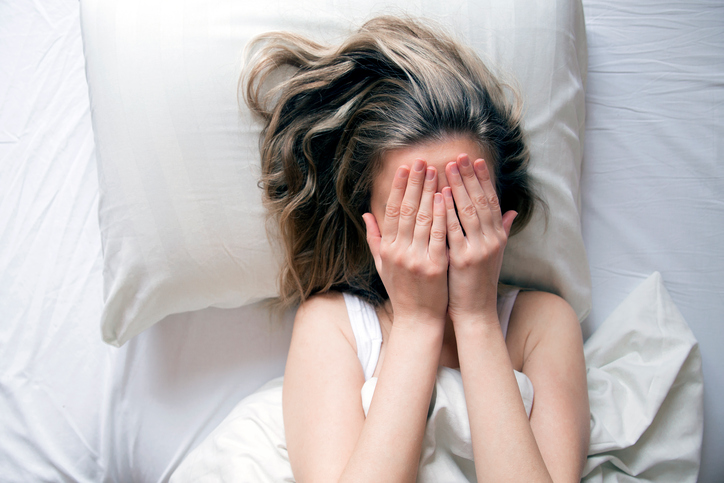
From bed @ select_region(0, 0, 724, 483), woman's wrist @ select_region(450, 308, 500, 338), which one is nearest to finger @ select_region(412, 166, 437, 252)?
woman's wrist @ select_region(450, 308, 500, 338)

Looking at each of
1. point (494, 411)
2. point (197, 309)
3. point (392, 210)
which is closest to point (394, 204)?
point (392, 210)

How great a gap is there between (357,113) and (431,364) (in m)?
0.42

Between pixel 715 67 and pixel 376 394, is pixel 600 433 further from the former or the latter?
pixel 715 67

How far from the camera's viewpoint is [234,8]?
0.72 metres

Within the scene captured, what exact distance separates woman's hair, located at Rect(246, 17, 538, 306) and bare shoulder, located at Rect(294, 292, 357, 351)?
54mm

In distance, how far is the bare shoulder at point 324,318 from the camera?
77cm

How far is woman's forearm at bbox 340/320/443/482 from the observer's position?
0.61 meters

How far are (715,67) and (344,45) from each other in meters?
0.79

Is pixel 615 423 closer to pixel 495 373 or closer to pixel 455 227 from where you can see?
pixel 495 373

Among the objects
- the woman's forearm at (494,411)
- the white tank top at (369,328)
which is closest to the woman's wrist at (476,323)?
the woman's forearm at (494,411)

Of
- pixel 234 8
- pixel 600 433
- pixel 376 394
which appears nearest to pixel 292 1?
pixel 234 8

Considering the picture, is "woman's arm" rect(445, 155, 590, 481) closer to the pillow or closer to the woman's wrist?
the woman's wrist

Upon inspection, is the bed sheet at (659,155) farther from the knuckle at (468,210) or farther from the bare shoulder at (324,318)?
the bare shoulder at (324,318)

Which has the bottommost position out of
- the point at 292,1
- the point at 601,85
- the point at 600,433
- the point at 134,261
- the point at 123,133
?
the point at 600,433
